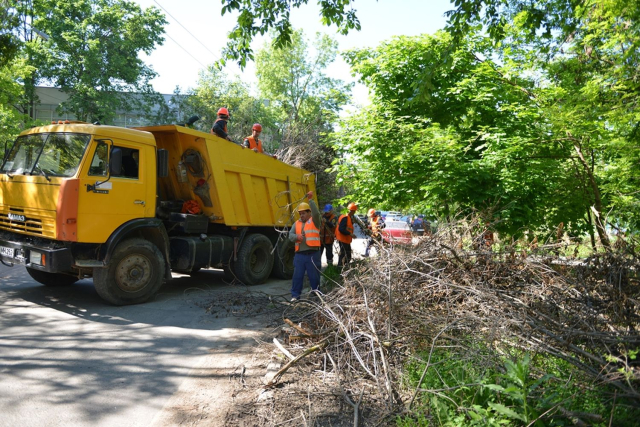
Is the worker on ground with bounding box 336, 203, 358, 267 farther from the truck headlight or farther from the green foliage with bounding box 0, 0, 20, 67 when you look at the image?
the green foliage with bounding box 0, 0, 20, 67

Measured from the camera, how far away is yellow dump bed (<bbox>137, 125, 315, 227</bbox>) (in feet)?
27.2

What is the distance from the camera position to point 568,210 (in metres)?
8.01

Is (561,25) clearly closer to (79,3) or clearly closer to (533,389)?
(533,389)

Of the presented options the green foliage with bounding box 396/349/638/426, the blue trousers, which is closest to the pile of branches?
the green foliage with bounding box 396/349/638/426

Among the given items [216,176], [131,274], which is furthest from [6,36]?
[131,274]

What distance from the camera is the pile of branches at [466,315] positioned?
132 inches

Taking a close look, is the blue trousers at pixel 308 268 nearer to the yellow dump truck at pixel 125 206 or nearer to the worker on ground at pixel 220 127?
the yellow dump truck at pixel 125 206

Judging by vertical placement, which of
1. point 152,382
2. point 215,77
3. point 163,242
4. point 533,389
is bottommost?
point 152,382

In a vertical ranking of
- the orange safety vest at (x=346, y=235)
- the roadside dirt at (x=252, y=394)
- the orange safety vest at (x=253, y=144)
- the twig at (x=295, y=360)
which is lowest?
the roadside dirt at (x=252, y=394)

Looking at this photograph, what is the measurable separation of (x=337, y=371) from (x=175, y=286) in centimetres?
573

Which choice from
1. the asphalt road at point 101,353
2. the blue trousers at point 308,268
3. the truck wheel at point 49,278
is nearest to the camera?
the asphalt road at point 101,353

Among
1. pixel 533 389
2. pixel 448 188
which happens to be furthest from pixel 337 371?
pixel 448 188

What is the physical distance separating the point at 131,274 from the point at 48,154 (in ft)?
7.07

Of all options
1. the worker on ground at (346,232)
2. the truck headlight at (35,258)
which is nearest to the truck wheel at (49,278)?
the truck headlight at (35,258)
